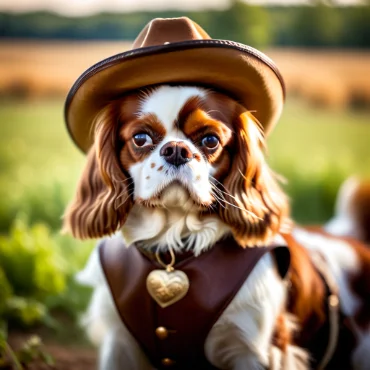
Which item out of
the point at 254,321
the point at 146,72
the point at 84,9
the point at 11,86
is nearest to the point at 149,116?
the point at 146,72

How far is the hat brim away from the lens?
1.60 metres

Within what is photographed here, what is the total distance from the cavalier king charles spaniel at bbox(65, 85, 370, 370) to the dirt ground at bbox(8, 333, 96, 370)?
38 cm

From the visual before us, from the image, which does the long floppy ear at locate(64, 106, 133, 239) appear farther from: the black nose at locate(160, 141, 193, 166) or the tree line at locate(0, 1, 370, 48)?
the tree line at locate(0, 1, 370, 48)

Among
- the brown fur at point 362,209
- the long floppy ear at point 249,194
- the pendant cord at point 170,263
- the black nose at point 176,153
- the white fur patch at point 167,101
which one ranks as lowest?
the brown fur at point 362,209

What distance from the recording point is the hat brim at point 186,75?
1.60 m

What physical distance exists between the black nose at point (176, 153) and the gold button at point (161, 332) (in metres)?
0.58

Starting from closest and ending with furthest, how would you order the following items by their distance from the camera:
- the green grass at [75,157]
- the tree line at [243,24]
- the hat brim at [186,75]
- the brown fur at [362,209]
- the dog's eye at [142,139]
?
the hat brim at [186,75]
the dog's eye at [142,139]
the brown fur at [362,209]
the tree line at [243,24]
the green grass at [75,157]

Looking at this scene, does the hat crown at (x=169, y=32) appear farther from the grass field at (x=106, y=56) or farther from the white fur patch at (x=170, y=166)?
the grass field at (x=106, y=56)

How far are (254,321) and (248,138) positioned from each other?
59 centimetres

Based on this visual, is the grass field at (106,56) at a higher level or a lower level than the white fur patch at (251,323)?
higher

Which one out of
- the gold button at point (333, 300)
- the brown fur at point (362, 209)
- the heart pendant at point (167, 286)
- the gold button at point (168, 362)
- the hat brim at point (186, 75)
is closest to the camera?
the hat brim at point (186, 75)

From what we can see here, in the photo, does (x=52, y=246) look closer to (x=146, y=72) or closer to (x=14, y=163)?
(x=14, y=163)

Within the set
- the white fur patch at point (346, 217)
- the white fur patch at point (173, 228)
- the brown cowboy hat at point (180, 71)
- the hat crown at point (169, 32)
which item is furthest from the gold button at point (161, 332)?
the white fur patch at point (346, 217)

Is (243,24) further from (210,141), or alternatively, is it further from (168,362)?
(168,362)
